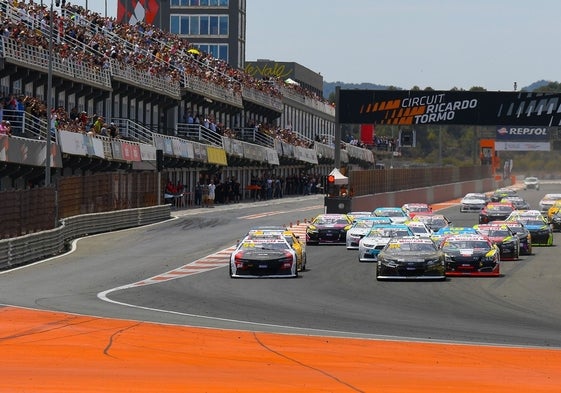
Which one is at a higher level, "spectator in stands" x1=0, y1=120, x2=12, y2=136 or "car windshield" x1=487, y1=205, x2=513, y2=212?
"spectator in stands" x1=0, y1=120, x2=12, y2=136

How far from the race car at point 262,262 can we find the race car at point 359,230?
10.0 m

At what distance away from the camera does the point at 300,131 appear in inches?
4459

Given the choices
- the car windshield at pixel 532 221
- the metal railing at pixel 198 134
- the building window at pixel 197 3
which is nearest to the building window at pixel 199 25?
the building window at pixel 197 3

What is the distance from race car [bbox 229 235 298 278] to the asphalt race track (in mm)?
537

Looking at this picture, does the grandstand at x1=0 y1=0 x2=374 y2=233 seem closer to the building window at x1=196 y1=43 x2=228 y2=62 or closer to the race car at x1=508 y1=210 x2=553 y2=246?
the building window at x1=196 y1=43 x2=228 y2=62

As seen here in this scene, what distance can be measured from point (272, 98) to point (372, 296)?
222ft

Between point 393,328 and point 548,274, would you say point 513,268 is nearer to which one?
point 548,274

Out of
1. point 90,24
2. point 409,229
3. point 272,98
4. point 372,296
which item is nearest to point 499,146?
point 272,98

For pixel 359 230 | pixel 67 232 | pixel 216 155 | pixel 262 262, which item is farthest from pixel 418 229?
pixel 216 155

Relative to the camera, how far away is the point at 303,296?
29.3 m

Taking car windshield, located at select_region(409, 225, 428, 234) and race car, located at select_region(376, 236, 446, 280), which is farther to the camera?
car windshield, located at select_region(409, 225, 428, 234)

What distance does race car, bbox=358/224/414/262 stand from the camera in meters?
39.7

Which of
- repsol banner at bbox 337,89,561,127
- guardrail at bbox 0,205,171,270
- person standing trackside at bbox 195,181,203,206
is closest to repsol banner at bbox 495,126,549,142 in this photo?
person standing trackside at bbox 195,181,203,206

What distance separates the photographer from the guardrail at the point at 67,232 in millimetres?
36250
